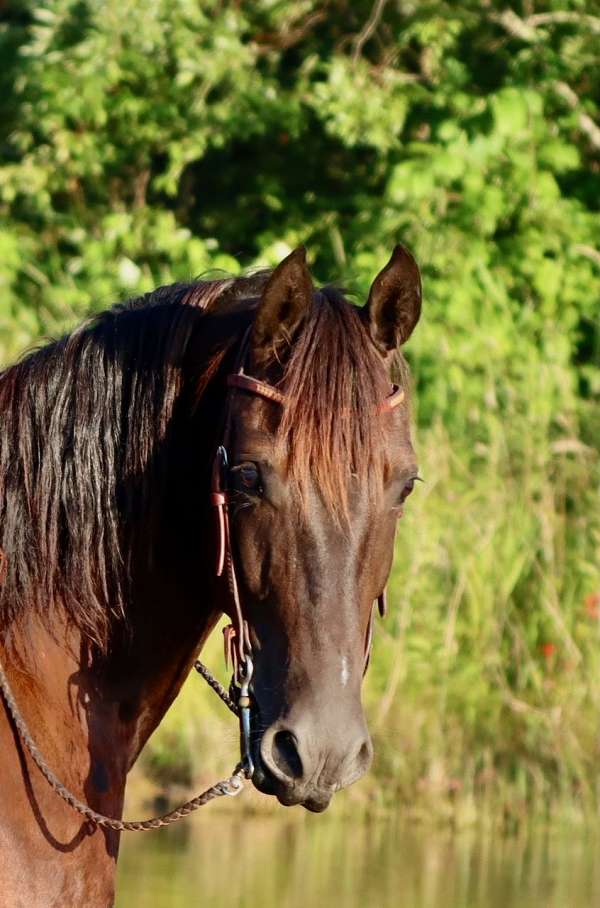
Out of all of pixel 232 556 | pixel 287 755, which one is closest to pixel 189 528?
pixel 232 556

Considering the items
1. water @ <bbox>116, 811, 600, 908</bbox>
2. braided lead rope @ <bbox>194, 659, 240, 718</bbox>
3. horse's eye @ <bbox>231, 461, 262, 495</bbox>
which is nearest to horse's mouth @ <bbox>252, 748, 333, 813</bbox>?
braided lead rope @ <bbox>194, 659, 240, 718</bbox>

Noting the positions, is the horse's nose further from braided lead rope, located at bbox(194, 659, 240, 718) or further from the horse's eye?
the horse's eye

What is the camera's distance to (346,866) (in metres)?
6.17

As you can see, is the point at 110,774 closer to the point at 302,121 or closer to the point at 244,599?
the point at 244,599

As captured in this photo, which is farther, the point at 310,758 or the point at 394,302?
the point at 394,302

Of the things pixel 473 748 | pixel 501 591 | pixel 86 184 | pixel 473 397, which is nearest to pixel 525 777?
pixel 473 748

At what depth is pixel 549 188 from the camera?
26.6 feet

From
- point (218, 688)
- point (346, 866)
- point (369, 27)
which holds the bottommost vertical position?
point (346, 866)

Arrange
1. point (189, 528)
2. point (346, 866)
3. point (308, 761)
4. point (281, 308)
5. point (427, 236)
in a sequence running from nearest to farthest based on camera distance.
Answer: point (308, 761), point (281, 308), point (189, 528), point (346, 866), point (427, 236)

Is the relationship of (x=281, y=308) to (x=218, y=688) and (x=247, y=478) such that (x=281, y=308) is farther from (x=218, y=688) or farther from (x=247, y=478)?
(x=218, y=688)

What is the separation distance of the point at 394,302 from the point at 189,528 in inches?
20.5

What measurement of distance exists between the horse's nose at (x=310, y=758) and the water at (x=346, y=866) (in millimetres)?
3551

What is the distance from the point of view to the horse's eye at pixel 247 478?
2.32 meters

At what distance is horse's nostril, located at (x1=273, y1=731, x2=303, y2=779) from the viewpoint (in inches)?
86.7
